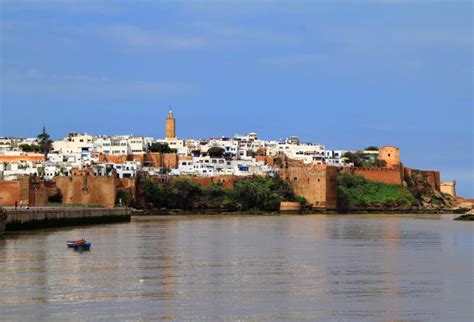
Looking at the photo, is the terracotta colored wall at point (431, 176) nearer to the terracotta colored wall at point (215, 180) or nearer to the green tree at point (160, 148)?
the terracotta colored wall at point (215, 180)

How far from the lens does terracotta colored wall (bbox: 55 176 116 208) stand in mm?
76062

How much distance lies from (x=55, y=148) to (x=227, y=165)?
2071cm

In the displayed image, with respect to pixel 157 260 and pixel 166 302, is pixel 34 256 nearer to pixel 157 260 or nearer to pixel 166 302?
pixel 157 260

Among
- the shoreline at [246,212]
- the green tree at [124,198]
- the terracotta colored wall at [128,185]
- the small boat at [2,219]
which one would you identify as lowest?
the small boat at [2,219]

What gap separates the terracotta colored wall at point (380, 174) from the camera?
95.8m

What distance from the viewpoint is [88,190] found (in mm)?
76375

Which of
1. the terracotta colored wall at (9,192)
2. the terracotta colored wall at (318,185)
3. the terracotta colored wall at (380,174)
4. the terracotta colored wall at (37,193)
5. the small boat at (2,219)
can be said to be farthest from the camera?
the terracotta colored wall at (380,174)

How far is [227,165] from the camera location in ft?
318

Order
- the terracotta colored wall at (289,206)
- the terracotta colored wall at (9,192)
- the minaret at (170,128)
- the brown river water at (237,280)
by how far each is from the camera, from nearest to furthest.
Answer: the brown river water at (237,280) → the terracotta colored wall at (9,192) → the terracotta colored wall at (289,206) → the minaret at (170,128)

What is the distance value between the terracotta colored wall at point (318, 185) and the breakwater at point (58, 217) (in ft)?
78.3

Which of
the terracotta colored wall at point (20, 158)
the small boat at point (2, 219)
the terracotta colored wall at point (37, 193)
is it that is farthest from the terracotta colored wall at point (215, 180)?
the small boat at point (2, 219)

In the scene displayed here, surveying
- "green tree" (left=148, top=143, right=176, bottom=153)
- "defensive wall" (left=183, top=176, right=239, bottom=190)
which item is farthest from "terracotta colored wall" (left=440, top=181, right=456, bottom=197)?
"defensive wall" (left=183, top=176, right=239, bottom=190)

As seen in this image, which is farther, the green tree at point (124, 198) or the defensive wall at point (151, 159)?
the defensive wall at point (151, 159)

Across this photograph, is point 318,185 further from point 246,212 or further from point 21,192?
point 21,192
